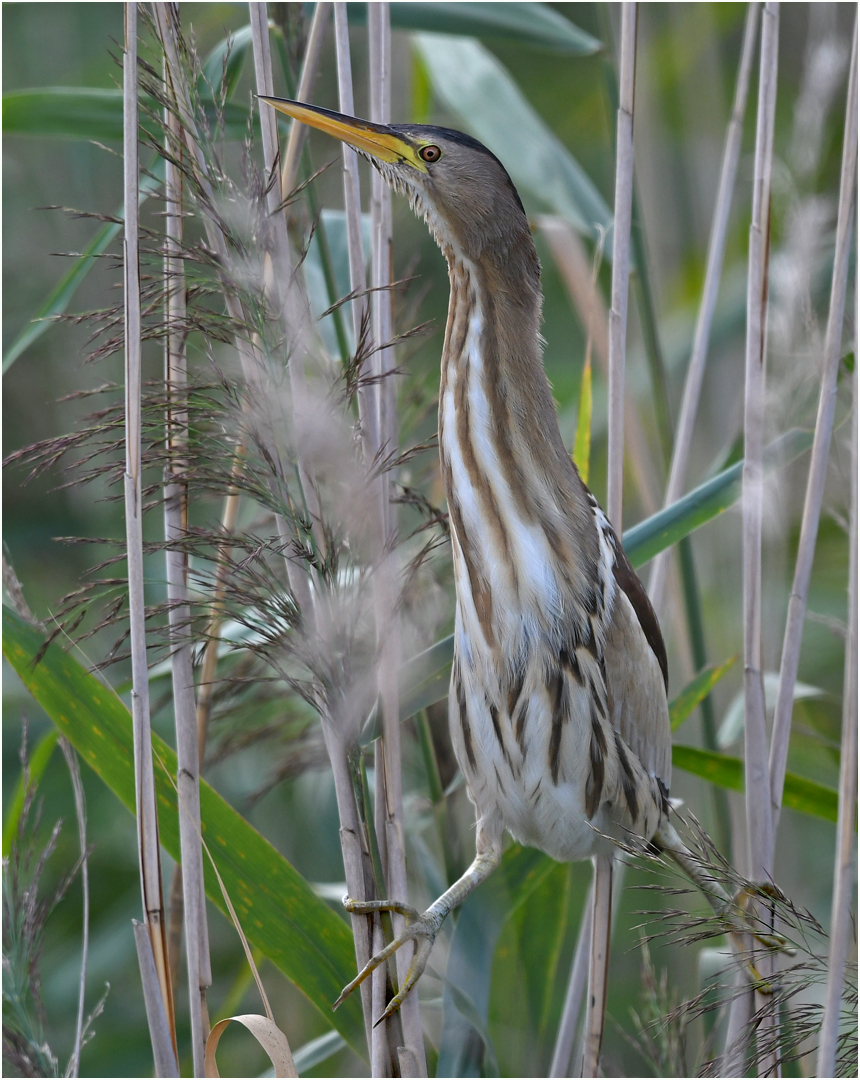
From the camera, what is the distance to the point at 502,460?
3.30 ft

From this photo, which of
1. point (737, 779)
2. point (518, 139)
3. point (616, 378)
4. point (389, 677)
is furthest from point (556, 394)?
point (389, 677)

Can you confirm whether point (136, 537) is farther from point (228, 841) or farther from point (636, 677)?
point (636, 677)

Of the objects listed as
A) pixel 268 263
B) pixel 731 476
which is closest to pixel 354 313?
pixel 268 263

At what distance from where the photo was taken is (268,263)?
3.12ft

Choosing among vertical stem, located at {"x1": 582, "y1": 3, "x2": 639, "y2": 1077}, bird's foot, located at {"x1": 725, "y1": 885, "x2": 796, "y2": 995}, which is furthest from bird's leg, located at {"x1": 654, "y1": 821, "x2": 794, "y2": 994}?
vertical stem, located at {"x1": 582, "y1": 3, "x2": 639, "y2": 1077}

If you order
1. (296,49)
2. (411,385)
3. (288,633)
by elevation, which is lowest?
(288,633)

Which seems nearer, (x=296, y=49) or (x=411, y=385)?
(x=296, y=49)

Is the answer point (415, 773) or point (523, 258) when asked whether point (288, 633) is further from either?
point (415, 773)

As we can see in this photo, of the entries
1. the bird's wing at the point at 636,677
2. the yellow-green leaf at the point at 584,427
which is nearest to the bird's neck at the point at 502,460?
the bird's wing at the point at 636,677

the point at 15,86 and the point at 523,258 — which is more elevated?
the point at 15,86

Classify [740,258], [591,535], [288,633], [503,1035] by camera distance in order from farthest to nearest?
[740,258] < [503,1035] < [591,535] < [288,633]

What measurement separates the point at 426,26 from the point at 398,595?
2.61 feet

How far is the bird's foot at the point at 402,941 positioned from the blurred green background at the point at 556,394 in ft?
1.16

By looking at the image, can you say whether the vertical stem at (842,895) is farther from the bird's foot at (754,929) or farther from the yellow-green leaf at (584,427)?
the yellow-green leaf at (584,427)
